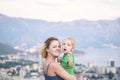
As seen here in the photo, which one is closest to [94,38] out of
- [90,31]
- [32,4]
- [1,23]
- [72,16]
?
[90,31]

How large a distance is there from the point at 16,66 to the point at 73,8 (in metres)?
0.96

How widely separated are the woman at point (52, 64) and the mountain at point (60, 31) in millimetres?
2338

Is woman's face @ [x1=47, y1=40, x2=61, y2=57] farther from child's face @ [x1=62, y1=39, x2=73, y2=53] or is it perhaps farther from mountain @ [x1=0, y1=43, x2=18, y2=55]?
mountain @ [x1=0, y1=43, x2=18, y2=55]

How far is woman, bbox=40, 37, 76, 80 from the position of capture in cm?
150

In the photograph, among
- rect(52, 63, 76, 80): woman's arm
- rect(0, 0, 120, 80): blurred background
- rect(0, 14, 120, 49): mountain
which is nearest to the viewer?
rect(52, 63, 76, 80): woman's arm

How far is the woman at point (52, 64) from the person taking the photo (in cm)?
150

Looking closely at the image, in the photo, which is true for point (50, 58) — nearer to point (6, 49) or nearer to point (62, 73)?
point (62, 73)

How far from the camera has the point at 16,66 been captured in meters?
3.94

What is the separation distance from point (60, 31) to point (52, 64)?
2.51 meters

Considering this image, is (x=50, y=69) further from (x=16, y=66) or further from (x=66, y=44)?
(x=16, y=66)

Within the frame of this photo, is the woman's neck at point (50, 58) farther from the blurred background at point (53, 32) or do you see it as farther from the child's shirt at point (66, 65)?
the blurred background at point (53, 32)

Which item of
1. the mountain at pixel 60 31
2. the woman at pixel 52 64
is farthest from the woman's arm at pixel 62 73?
the mountain at pixel 60 31

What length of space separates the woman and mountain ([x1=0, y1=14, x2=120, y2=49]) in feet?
7.67

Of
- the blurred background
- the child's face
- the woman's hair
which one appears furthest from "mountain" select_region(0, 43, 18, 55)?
the woman's hair
